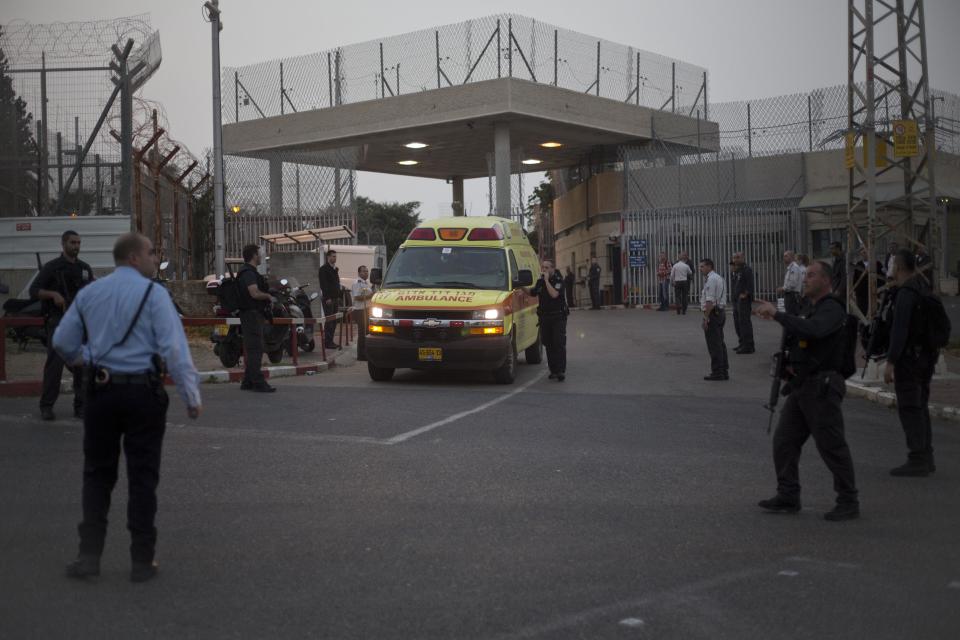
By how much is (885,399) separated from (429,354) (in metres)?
5.97

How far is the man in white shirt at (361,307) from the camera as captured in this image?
16.7m

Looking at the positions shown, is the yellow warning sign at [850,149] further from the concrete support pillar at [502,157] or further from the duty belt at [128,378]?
the concrete support pillar at [502,157]

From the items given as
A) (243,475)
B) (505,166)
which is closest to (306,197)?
(505,166)

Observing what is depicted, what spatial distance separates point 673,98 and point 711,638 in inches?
1467

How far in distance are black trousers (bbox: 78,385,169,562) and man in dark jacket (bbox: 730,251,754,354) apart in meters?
14.7

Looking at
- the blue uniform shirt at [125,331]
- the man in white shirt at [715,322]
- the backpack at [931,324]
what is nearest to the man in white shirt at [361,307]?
the man in white shirt at [715,322]

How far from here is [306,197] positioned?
114ft

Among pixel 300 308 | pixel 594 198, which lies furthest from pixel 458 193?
pixel 300 308

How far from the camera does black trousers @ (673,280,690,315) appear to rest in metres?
33.0

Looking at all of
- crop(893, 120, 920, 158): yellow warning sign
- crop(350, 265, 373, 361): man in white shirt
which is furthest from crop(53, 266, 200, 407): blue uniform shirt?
crop(893, 120, 920, 158): yellow warning sign

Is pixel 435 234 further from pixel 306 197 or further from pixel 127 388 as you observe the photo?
pixel 306 197

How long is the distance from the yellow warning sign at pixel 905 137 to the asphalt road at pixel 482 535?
6.29 meters

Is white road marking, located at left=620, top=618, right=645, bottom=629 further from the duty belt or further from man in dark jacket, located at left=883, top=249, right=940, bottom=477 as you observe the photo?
man in dark jacket, located at left=883, top=249, right=940, bottom=477

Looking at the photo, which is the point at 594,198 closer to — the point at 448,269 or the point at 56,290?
the point at 448,269
